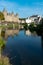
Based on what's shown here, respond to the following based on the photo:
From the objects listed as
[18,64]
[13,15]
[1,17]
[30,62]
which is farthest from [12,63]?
[13,15]

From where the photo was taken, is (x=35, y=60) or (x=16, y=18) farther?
(x=16, y=18)

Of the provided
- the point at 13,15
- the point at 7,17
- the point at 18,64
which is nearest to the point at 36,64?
the point at 18,64

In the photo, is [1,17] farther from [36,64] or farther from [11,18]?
[36,64]

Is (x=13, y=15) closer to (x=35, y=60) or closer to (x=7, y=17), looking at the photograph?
(x=7, y=17)

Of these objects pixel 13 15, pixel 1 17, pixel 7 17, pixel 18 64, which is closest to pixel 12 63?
pixel 18 64

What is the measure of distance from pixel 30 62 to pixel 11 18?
9372 centimetres

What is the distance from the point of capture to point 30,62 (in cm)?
1638

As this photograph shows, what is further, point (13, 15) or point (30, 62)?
point (13, 15)

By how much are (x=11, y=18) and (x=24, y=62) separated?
307 ft

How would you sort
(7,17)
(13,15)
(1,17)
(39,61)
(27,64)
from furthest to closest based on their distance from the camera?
(13,15) < (7,17) < (1,17) < (39,61) < (27,64)

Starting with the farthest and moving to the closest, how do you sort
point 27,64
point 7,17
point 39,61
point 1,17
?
point 7,17 → point 1,17 → point 39,61 → point 27,64

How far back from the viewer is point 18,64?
15617mm

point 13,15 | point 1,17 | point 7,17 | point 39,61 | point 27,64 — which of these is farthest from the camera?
point 13,15

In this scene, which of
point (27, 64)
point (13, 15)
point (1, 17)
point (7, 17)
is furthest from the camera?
point (13, 15)
